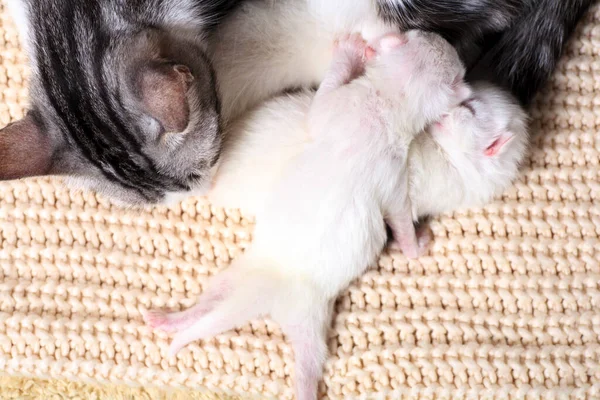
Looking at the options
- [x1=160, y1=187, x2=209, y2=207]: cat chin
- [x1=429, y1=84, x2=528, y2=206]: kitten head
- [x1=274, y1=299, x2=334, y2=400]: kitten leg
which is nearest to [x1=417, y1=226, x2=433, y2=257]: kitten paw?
[x1=429, y1=84, x2=528, y2=206]: kitten head

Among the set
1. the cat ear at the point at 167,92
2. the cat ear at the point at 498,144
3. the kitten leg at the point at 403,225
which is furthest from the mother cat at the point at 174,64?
the kitten leg at the point at 403,225

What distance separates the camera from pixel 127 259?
1.30 m

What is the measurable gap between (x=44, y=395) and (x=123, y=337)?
255 mm

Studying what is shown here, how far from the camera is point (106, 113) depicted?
1.01 m

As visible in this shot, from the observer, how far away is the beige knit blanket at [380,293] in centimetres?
126

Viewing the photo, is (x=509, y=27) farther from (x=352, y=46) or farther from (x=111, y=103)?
(x=111, y=103)

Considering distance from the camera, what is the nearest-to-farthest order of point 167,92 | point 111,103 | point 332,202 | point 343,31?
point 167,92, point 111,103, point 332,202, point 343,31

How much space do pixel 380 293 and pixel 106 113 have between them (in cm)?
66

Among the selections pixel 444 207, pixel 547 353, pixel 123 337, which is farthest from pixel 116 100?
pixel 547 353

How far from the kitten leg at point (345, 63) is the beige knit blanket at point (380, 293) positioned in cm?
34

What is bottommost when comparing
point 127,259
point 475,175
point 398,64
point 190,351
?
point 190,351

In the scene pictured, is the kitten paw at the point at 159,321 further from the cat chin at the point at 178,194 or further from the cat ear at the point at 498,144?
the cat ear at the point at 498,144

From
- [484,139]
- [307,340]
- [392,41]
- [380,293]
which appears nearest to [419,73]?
[392,41]

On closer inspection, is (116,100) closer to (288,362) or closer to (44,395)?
(288,362)
